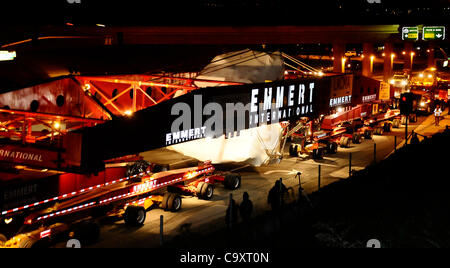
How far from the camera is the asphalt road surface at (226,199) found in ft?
46.6

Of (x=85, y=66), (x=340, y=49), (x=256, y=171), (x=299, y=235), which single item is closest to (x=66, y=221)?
(x=299, y=235)

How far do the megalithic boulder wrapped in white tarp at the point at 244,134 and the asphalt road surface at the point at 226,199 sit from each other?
129cm

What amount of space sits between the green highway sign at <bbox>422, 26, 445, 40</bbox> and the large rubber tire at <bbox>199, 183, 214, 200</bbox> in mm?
25843

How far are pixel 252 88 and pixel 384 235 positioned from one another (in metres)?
5.88

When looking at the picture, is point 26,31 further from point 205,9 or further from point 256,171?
point 205,9

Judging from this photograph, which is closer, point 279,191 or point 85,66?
point 279,191

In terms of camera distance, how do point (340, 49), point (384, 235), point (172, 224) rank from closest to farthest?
1. point (384, 235)
2. point (172, 224)
3. point (340, 49)

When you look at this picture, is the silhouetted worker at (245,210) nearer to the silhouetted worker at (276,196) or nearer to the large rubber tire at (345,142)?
the silhouetted worker at (276,196)

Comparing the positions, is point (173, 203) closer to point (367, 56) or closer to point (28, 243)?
point (28, 243)

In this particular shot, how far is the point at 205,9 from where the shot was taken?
112 feet

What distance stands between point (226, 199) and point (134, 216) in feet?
14.7

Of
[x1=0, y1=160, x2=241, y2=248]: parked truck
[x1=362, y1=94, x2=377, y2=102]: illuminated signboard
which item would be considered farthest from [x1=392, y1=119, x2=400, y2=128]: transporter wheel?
[x1=0, y1=160, x2=241, y2=248]: parked truck

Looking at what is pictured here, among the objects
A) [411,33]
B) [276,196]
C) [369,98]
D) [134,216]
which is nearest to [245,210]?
[276,196]
